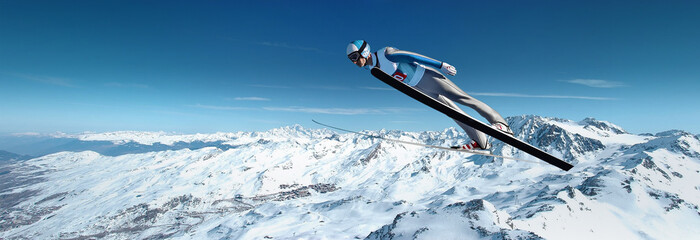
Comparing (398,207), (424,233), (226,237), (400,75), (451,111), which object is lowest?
(226,237)

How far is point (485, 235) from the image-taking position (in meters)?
82.7

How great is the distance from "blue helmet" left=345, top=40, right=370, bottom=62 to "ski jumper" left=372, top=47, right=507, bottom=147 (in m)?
0.42

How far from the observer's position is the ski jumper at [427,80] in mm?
8016

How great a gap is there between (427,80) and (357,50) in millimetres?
2221

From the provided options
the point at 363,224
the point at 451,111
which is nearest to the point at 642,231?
the point at 363,224

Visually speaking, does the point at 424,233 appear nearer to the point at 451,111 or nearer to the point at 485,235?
the point at 485,235

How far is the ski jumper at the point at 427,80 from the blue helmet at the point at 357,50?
422 millimetres

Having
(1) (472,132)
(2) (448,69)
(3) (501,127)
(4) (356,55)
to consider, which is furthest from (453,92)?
(4) (356,55)

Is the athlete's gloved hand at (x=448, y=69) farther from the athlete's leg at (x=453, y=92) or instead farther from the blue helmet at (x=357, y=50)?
the blue helmet at (x=357, y=50)

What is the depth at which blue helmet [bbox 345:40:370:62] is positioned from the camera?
7.81 m

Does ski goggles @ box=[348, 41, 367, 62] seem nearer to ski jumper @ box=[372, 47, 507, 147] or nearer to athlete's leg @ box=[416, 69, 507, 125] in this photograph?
ski jumper @ box=[372, 47, 507, 147]

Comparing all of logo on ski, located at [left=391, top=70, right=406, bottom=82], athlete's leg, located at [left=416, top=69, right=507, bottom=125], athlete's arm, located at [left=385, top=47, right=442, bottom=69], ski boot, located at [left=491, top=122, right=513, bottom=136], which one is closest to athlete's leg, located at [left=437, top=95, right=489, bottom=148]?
athlete's leg, located at [left=416, top=69, right=507, bottom=125]

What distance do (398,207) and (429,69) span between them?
184 metres

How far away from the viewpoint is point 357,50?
781cm
